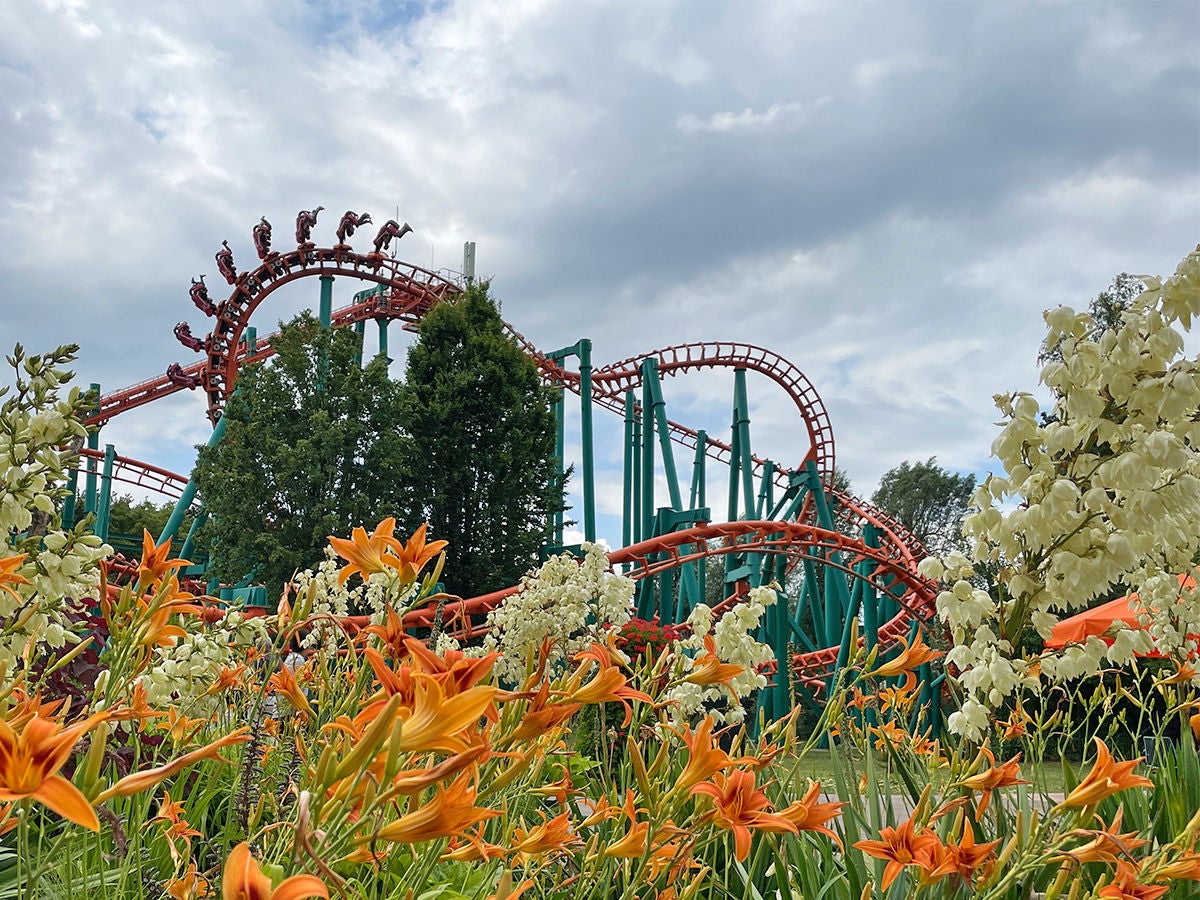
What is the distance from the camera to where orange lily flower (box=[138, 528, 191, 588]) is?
1364 millimetres

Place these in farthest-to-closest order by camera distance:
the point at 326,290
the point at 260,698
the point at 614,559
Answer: the point at 326,290
the point at 614,559
the point at 260,698

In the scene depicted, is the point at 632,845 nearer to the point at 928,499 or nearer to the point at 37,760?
the point at 37,760

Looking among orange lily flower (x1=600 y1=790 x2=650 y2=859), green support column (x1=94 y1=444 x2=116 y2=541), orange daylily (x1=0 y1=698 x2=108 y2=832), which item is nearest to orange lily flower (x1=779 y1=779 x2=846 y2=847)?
orange lily flower (x1=600 y1=790 x2=650 y2=859)

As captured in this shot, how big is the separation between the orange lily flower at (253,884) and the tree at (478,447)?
1454 centimetres

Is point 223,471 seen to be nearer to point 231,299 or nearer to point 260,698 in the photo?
point 231,299

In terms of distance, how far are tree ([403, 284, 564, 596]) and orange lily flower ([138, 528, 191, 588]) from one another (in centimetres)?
1375

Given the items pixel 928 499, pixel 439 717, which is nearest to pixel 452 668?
pixel 439 717

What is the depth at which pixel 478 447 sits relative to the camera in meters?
16.3

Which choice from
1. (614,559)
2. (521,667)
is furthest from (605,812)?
(614,559)

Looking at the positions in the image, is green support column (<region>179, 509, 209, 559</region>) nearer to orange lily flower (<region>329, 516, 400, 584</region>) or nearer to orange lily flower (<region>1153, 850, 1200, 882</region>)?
orange lily flower (<region>329, 516, 400, 584</region>)

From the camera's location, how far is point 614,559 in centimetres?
987

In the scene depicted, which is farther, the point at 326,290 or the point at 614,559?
the point at 326,290

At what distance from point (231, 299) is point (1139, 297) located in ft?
60.6

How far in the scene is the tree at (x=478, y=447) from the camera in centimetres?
1557
